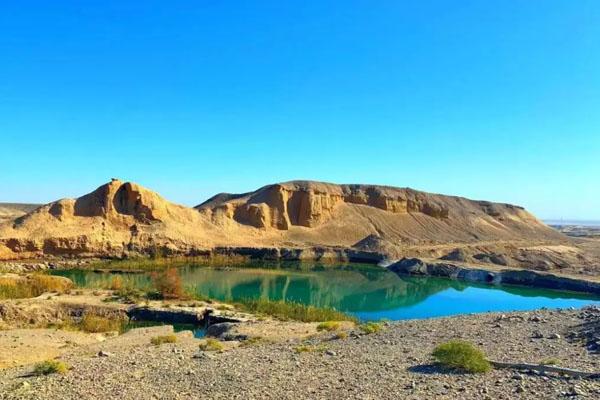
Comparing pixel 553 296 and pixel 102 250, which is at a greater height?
pixel 102 250

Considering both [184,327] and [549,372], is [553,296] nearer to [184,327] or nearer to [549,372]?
[184,327]

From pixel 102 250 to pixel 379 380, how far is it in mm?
48240

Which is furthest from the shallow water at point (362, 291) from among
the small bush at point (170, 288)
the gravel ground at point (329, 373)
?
the gravel ground at point (329, 373)

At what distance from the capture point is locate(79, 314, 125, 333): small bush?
2122cm

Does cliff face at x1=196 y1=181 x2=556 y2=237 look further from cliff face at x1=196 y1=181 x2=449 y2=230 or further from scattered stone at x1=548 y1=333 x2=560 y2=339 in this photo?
scattered stone at x1=548 y1=333 x2=560 y2=339

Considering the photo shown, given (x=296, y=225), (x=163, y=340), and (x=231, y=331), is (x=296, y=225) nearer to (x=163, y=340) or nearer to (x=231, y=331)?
(x=231, y=331)

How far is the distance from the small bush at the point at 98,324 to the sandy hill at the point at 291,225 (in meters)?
29.9

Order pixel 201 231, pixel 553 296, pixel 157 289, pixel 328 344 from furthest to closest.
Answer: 1. pixel 201 231
2. pixel 553 296
3. pixel 157 289
4. pixel 328 344

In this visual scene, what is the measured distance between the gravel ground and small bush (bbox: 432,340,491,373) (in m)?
0.25

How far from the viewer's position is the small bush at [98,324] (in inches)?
835

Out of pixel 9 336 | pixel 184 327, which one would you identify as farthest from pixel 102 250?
pixel 9 336

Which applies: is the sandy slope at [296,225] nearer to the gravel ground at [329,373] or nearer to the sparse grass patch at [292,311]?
the sparse grass patch at [292,311]

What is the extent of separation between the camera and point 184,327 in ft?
77.2

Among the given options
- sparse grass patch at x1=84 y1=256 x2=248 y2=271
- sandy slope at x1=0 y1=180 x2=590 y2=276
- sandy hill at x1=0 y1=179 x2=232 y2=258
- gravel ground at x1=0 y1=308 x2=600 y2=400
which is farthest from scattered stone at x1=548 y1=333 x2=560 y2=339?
sandy hill at x1=0 y1=179 x2=232 y2=258
